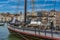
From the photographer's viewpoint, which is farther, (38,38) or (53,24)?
(53,24)

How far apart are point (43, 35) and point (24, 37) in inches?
223

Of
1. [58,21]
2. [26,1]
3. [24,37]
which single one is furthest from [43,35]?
[26,1]

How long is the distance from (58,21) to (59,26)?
0.81 m

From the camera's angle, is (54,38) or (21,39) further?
(21,39)

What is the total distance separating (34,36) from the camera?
73.2 feet

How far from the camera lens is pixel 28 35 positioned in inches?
942

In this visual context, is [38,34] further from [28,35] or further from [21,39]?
[21,39]

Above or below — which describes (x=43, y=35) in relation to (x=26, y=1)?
below

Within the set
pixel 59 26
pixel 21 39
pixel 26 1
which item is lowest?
pixel 21 39

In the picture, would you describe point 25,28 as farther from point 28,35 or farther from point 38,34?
point 38,34

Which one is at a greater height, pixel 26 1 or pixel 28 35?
pixel 26 1

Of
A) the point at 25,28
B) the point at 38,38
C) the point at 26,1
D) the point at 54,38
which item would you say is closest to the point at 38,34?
the point at 38,38

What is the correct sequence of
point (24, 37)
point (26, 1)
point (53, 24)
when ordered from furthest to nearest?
point (26, 1)
point (24, 37)
point (53, 24)

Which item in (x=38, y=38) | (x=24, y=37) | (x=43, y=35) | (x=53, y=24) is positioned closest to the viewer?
(x=43, y=35)
